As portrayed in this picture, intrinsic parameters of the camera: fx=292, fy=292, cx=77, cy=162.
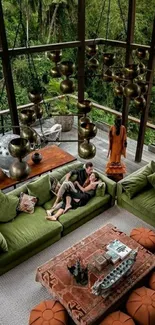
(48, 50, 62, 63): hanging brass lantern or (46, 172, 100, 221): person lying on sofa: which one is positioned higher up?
(48, 50, 62, 63): hanging brass lantern

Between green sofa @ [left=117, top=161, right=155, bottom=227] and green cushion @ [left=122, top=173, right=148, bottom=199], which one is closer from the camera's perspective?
green sofa @ [left=117, top=161, right=155, bottom=227]

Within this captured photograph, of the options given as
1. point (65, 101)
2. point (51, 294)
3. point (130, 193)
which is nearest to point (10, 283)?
point (51, 294)

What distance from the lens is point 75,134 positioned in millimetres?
7445

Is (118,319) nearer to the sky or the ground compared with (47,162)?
nearer to the ground

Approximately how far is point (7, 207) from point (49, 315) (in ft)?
5.50

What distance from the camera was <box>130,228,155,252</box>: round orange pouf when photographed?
13.1ft

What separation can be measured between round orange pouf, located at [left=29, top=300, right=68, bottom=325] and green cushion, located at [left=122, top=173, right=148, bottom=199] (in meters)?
2.16

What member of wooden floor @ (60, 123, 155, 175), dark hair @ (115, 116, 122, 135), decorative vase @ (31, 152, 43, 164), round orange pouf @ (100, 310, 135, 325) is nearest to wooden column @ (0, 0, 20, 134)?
decorative vase @ (31, 152, 43, 164)

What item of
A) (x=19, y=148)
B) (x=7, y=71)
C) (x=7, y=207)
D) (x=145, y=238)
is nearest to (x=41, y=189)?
(x=7, y=207)

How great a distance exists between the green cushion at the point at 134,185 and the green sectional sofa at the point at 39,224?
22 cm

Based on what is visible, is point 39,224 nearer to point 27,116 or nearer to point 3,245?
point 3,245

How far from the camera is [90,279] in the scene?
347 centimetres

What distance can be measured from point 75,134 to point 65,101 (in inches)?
36.5

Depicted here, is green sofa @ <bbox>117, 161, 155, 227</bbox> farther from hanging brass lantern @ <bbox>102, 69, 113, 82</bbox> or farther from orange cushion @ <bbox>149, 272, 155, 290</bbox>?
hanging brass lantern @ <bbox>102, 69, 113, 82</bbox>
